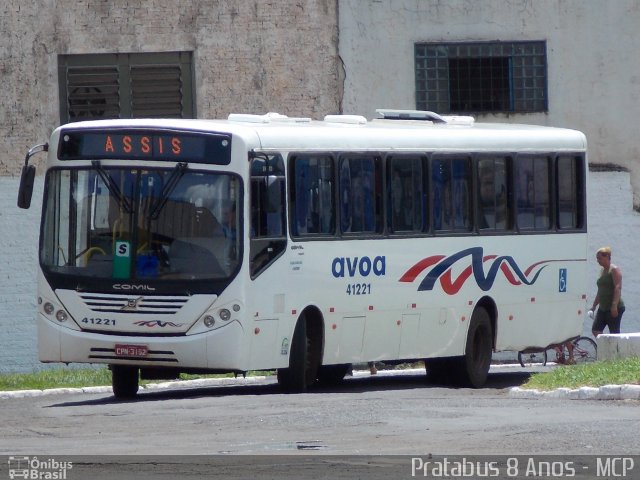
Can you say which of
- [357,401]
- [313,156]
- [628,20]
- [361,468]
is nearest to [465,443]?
[361,468]

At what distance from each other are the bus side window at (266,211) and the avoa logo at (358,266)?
1.00 meters

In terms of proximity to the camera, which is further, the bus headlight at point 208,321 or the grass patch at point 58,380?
the grass patch at point 58,380

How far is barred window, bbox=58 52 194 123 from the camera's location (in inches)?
1035

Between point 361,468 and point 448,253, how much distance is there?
29.7 feet

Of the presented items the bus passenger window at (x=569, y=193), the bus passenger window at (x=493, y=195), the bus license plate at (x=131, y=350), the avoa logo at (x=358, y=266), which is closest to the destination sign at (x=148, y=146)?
the bus license plate at (x=131, y=350)

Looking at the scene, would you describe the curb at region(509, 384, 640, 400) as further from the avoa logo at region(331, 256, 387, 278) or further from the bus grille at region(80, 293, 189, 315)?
the bus grille at region(80, 293, 189, 315)

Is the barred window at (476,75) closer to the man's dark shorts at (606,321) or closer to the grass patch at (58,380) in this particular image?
the man's dark shorts at (606,321)

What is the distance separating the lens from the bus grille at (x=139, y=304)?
17.0m

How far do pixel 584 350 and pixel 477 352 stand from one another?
645cm

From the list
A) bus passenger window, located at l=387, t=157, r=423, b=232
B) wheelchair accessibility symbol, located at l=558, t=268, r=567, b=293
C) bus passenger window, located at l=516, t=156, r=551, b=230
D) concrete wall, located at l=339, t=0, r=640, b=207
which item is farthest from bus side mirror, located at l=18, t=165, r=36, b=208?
concrete wall, located at l=339, t=0, r=640, b=207

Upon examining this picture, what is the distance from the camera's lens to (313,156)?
60.0ft

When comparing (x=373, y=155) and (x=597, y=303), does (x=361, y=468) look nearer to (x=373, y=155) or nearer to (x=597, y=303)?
(x=373, y=155)

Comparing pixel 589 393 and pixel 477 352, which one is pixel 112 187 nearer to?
pixel 589 393

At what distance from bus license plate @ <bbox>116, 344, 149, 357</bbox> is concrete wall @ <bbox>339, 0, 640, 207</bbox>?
10634mm
